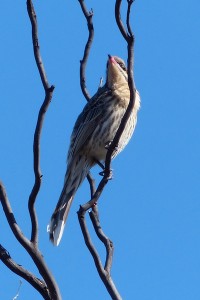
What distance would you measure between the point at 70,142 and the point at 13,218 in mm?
3340

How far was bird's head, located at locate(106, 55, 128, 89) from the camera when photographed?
22.9ft

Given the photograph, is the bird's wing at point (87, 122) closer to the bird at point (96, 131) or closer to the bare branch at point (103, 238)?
the bird at point (96, 131)

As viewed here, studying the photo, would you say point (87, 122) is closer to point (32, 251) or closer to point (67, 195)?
point (67, 195)

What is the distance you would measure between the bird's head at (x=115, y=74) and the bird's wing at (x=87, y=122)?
0.13 metres

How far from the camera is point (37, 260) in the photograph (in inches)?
137

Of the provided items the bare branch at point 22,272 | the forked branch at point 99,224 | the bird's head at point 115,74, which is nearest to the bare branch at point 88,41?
the forked branch at point 99,224

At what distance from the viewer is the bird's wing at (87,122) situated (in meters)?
6.70

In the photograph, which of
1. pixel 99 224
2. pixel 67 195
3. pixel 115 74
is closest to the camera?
pixel 99 224

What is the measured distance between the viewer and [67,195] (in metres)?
6.32

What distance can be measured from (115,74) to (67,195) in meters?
1.44

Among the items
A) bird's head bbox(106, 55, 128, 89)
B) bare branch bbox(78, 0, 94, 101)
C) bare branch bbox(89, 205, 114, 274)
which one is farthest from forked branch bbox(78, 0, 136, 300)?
bird's head bbox(106, 55, 128, 89)

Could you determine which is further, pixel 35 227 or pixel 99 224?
pixel 99 224

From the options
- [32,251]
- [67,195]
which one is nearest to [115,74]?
[67,195]

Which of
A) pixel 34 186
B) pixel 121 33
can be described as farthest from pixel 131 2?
pixel 34 186
